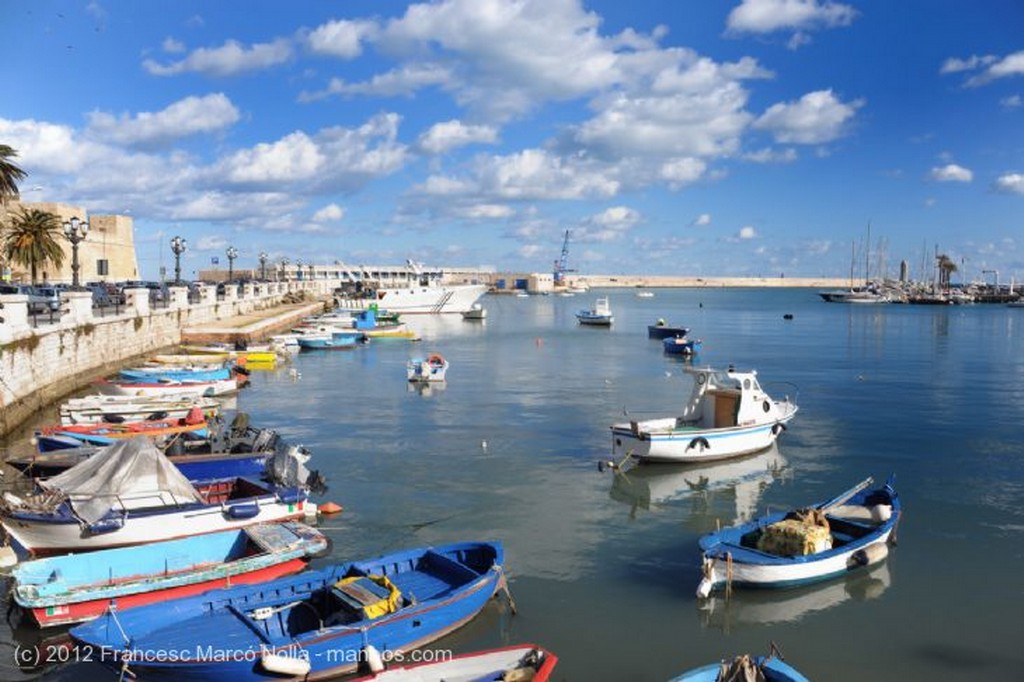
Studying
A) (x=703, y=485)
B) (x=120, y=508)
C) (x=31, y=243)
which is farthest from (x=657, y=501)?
(x=31, y=243)

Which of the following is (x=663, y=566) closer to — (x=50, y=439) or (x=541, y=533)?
(x=541, y=533)

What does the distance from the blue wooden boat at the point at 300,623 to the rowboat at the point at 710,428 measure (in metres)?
11.2

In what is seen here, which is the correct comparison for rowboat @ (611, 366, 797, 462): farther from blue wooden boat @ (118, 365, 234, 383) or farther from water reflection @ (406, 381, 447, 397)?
blue wooden boat @ (118, 365, 234, 383)

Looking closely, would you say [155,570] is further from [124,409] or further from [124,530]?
[124,409]

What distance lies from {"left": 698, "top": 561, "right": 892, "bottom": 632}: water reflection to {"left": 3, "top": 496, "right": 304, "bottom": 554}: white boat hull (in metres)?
10.3

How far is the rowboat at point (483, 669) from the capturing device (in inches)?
432

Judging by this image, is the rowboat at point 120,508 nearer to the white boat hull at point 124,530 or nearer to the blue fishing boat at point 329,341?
the white boat hull at point 124,530

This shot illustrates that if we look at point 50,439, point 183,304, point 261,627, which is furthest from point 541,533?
point 183,304

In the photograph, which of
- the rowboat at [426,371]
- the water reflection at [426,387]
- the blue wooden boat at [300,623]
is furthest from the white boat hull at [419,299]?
the blue wooden boat at [300,623]

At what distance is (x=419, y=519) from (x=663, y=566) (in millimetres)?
6461

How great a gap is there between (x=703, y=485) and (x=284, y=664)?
52.6 ft

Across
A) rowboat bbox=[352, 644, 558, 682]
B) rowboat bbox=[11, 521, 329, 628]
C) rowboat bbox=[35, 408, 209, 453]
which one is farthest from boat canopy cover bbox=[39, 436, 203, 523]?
rowboat bbox=[352, 644, 558, 682]

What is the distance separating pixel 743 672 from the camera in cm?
1059

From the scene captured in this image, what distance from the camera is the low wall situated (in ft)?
92.8
